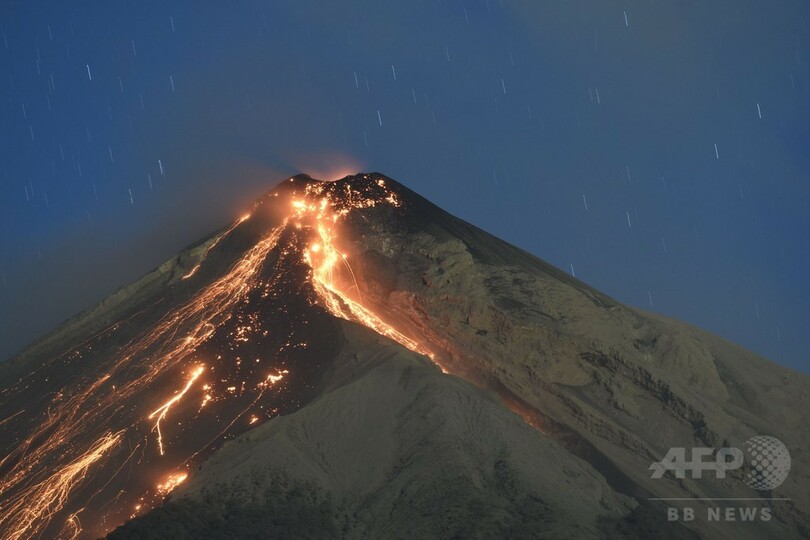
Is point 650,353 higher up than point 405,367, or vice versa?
point 405,367

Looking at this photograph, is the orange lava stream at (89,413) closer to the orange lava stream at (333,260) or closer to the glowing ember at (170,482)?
the glowing ember at (170,482)

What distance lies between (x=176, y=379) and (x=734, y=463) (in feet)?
101

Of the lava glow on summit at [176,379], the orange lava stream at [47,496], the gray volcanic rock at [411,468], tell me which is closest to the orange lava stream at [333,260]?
the lava glow on summit at [176,379]

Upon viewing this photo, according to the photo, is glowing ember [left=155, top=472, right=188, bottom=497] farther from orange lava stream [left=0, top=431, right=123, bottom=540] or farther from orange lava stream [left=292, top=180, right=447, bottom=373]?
orange lava stream [left=292, top=180, right=447, bottom=373]

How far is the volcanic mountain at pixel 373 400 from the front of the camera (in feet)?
110

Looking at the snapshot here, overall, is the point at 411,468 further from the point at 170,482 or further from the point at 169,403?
the point at 169,403

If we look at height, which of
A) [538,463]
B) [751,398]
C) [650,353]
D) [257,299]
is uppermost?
[257,299]

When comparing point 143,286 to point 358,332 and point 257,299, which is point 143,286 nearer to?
point 257,299

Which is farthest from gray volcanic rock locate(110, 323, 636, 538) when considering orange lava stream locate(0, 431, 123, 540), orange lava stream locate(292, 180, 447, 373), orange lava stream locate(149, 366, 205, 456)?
orange lava stream locate(0, 431, 123, 540)

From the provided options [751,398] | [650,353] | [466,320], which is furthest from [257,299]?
[751,398]

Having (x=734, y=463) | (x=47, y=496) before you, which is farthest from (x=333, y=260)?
(x=734, y=463)

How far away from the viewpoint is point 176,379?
44.5 metres

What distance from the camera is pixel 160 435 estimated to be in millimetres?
40062

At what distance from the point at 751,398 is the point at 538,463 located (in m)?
26.9
